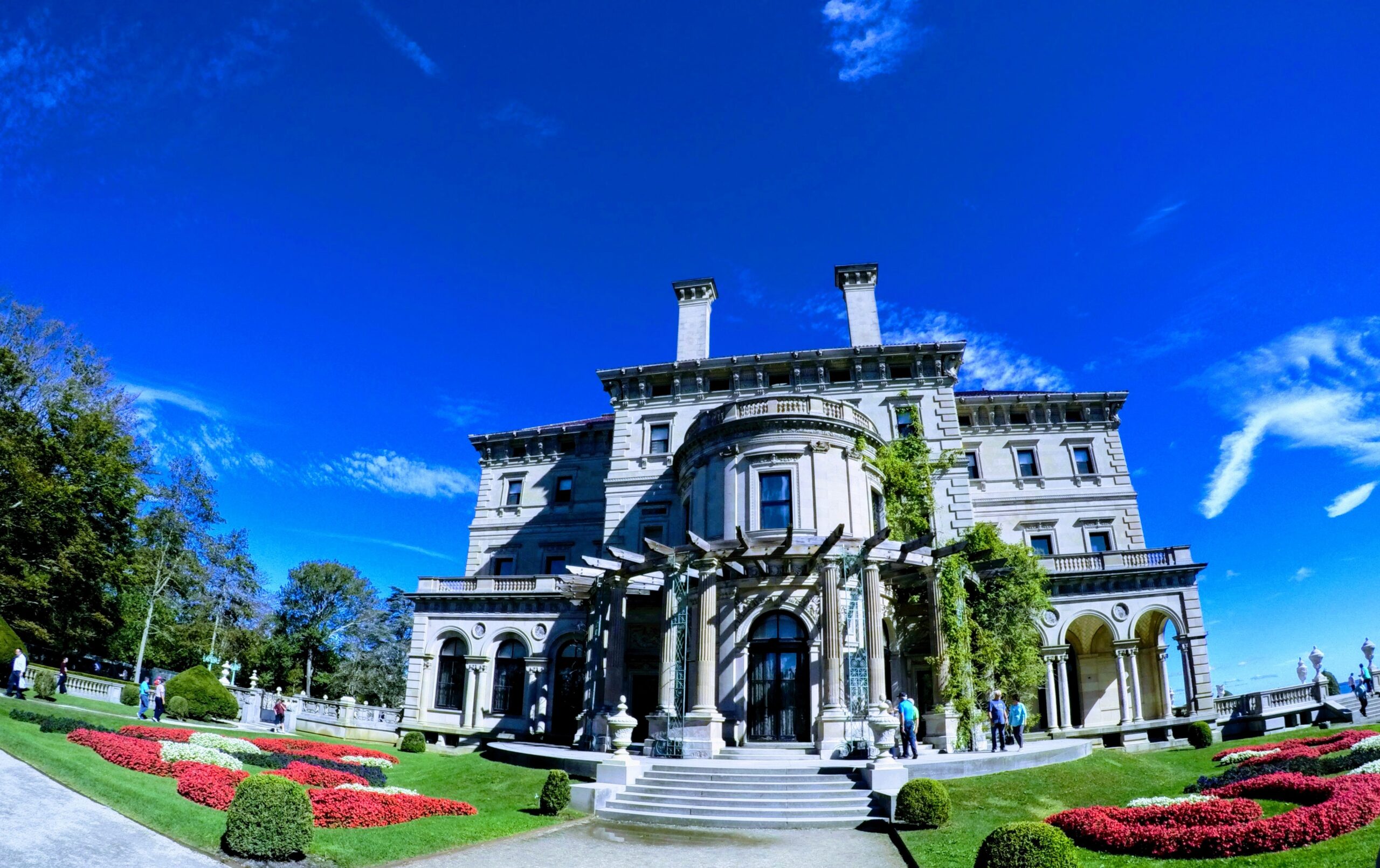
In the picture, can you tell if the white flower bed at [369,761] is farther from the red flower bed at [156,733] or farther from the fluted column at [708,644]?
the fluted column at [708,644]

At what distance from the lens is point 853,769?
1761 cm

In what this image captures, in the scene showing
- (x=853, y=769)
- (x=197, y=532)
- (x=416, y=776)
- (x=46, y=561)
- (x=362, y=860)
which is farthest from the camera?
(x=197, y=532)

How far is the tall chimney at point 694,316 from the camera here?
124ft

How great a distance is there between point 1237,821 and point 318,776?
62.5 feet

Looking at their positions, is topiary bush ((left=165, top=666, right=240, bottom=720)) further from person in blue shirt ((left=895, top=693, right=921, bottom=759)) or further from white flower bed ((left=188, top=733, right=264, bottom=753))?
person in blue shirt ((left=895, top=693, right=921, bottom=759))

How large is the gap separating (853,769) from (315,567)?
185 ft

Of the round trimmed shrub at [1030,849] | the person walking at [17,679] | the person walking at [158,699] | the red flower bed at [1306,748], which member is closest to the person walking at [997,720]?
the red flower bed at [1306,748]

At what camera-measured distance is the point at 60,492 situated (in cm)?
3512

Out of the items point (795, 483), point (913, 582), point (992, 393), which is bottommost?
point (913, 582)

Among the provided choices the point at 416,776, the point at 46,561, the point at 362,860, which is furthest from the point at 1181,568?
the point at 46,561

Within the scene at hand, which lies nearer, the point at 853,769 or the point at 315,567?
the point at 853,769

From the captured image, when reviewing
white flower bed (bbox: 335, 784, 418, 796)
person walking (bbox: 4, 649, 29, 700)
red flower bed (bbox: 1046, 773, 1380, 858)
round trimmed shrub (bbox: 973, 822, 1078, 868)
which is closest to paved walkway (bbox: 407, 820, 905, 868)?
red flower bed (bbox: 1046, 773, 1380, 858)

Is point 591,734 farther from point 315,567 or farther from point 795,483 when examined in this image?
point 315,567

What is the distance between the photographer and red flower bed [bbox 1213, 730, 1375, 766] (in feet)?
53.6
